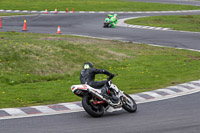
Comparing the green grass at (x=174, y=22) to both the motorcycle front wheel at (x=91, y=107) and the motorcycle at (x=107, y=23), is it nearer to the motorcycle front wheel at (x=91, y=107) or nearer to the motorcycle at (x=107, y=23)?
the motorcycle at (x=107, y=23)

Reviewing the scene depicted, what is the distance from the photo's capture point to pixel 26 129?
33.6ft

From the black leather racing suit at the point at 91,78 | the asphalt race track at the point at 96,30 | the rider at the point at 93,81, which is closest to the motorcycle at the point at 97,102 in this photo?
the rider at the point at 93,81

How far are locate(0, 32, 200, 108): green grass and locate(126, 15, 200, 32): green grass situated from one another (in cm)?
1489

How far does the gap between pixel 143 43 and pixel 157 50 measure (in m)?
3.33

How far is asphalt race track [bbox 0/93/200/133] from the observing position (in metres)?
10.3

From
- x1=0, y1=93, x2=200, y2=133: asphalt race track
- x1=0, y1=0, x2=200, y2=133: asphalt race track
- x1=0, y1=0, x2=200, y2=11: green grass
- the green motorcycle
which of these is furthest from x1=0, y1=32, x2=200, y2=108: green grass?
x1=0, y1=0, x2=200, y2=11: green grass

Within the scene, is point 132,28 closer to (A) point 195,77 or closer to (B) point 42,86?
(A) point 195,77

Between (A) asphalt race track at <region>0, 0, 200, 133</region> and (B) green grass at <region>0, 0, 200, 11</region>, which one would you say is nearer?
(A) asphalt race track at <region>0, 0, 200, 133</region>

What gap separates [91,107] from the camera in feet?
38.8

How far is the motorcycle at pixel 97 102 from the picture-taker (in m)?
11.6

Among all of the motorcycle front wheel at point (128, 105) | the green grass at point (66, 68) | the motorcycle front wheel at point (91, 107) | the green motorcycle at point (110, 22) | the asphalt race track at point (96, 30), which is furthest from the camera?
the green motorcycle at point (110, 22)

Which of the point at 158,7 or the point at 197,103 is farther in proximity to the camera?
the point at 158,7

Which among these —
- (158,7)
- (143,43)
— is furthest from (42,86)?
(158,7)

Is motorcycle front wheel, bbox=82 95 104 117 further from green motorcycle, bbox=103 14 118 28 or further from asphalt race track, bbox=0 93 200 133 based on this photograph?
green motorcycle, bbox=103 14 118 28
